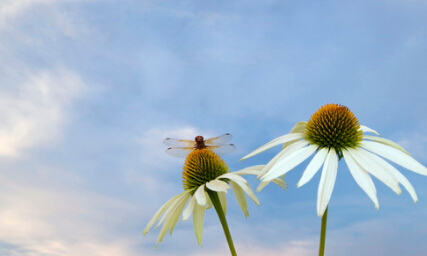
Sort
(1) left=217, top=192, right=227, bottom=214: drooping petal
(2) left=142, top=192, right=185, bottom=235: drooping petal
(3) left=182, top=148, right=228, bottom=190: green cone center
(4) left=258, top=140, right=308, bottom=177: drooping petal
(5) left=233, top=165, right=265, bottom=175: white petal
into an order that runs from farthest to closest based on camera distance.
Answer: (1) left=217, top=192, right=227, bottom=214: drooping petal, (3) left=182, top=148, right=228, bottom=190: green cone center, (2) left=142, top=192, right=185, bottom=235: drooping petal, (5) left=233, top=165, right=265, bottom=175: white petal, (4) left=258, top=140, right=308, bottom=177: drooping petal

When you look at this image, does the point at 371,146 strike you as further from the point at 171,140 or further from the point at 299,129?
the point at 171,140

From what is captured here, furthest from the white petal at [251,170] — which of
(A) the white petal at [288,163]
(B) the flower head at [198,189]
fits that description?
(A) the white petal at [288,163]

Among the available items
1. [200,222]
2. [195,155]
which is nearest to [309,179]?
[200,222]

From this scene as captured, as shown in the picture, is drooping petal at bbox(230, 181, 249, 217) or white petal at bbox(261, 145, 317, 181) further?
drooping petal at bbox(230, 181, 249, 217)

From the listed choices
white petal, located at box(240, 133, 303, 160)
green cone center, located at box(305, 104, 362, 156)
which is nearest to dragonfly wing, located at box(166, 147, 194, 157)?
white petal, located at box(240, 133, 303, 160)

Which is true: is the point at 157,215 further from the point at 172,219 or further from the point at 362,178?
the point at 362,178

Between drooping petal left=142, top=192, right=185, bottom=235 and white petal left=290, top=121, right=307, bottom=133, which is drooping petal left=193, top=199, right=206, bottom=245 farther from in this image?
white petal left=290, top=121, right=307, bottom=133
